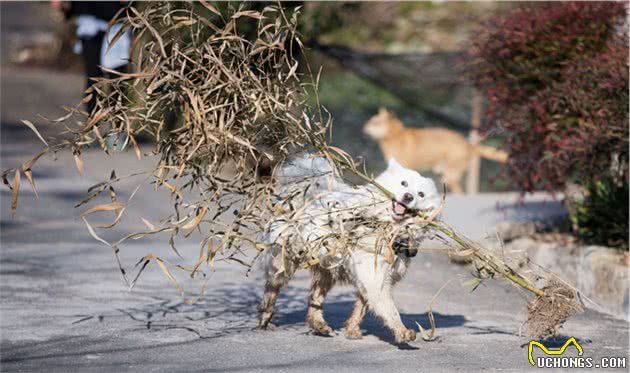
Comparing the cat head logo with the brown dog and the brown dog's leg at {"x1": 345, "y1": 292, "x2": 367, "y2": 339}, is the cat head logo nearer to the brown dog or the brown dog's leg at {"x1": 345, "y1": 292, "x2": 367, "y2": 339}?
the brown dog's leg at {"x1": 345, "y1": 292, "x2": 367, "y2": 339}

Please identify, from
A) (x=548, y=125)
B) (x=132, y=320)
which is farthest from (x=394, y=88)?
(x=132, y=320)

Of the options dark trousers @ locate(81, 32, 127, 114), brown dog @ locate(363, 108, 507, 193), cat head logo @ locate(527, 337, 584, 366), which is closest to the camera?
cat head logo @ locate(527, 337, 584, 366)

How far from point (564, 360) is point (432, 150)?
8344mm

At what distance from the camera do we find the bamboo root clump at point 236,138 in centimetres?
696

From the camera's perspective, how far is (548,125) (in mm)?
10125

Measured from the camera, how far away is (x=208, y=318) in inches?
324

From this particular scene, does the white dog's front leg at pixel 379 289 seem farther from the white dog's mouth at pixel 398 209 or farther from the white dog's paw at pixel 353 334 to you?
the white dog's paw at pixel 353 334

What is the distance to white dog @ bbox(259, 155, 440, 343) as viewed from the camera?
23.0 ft

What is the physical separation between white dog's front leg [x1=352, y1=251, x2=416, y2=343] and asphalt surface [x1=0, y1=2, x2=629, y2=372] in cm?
19

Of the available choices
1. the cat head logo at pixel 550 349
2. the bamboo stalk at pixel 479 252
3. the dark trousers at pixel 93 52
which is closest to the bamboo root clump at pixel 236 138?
the bamboo stalk at pixel 479 252

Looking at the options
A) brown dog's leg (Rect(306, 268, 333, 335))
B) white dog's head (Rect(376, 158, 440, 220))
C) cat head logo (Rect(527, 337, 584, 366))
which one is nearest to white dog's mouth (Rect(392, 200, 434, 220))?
white dog's head (Rect(376, 158, 440, 220))

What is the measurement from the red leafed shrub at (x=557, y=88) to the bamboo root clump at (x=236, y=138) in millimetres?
2963

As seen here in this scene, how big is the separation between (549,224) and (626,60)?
9.37ft

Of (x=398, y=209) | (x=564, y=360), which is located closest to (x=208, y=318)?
(x=398, y=209)
